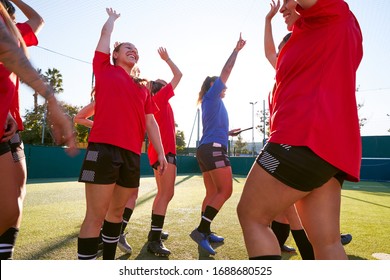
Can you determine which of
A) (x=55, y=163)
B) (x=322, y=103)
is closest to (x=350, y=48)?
(x=322, y=103)

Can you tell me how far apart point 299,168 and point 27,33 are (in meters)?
2.53

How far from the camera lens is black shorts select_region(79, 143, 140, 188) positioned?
241 cm

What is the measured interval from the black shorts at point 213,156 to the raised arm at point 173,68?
106cm

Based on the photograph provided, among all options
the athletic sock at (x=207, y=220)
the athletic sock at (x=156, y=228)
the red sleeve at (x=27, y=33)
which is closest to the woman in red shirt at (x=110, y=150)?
the red sleeve at (x=27, y=33)

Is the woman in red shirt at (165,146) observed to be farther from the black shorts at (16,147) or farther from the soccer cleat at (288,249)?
the black shorts at (16,147)

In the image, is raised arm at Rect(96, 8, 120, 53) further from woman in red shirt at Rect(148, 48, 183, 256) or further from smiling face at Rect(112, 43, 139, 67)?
woman in red shirt at Rect(148, 48, 183, 256)

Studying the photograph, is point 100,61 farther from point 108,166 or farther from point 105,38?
point 108,166

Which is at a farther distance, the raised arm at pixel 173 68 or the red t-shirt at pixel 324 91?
the raised arm at pixel 173 68

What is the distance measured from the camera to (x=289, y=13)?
2.05 m

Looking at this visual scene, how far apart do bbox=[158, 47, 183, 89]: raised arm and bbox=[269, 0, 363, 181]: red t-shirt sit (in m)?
2.50

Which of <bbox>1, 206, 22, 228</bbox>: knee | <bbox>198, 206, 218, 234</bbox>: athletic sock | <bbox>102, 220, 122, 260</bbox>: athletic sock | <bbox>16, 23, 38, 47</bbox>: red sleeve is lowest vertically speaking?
<bbox>198, 206, 218, 234</bbox>: athletic sock

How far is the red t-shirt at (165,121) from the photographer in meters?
4.12

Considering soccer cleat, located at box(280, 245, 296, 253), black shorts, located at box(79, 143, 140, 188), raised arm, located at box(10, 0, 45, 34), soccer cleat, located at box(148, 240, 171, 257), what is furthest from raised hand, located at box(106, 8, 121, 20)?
soccer cleat, located at box(280, 245, 296, 253)
